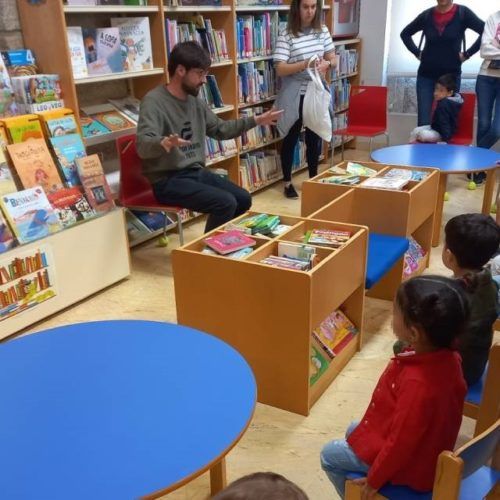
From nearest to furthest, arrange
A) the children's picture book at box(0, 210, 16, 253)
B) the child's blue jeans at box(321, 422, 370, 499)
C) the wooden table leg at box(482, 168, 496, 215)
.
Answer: the child's blue jeans at box(321, 422, 370, 499)
the children's picture book at box(0, 210, 16, 253)
the wooden table leg at box(482, 168, 496, 215)

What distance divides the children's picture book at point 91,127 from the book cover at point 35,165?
0.41 metres

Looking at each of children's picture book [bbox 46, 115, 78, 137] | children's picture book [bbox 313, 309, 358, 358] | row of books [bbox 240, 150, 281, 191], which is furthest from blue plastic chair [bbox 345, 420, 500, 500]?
row of books [bbox 240, 150, 281, 191]

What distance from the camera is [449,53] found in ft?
16.5

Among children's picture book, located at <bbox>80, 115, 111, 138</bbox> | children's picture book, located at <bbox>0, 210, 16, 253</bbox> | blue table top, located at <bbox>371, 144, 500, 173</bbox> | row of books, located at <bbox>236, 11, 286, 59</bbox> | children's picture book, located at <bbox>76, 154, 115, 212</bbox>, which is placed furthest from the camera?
row of books, located at <bbox>236, 11, 286, 59</bbox>

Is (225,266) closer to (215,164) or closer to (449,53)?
(215,164)

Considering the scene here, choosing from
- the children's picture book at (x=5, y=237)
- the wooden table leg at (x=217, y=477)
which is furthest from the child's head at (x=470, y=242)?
the children's picture book at (x=5, y=237)

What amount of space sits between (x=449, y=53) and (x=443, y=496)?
188 inches

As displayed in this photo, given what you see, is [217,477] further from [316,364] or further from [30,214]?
[30,214]

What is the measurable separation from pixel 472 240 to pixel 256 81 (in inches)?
130

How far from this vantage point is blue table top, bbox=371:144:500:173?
143 inches

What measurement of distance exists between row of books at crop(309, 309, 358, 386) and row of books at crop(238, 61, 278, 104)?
2.60 metres

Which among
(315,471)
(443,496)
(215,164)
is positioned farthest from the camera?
(215,164)

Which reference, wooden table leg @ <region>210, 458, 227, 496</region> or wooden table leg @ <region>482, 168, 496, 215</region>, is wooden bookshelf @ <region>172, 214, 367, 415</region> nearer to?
wooden table leg @ <region>210, 458, 227, 496</region>

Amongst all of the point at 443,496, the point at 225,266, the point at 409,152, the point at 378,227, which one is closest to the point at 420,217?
the point at 378,227
